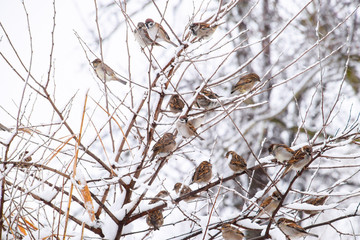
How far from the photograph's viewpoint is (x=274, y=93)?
10.8 metres

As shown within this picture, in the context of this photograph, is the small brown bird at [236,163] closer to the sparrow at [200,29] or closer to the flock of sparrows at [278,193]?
the flock of sparrows at [278,193]

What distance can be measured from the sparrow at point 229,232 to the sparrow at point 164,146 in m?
0.74

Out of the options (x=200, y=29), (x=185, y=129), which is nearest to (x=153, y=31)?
(x=200, y=29)

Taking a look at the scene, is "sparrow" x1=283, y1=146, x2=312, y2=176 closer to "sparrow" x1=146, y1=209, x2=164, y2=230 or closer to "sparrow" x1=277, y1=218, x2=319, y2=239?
"sparrow" x1=277, y1=218, x2=319, y2=239

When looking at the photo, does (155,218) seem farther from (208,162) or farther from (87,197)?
(87,197)

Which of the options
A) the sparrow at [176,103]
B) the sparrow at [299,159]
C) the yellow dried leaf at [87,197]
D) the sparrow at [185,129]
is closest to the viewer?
the yellow dried leaf at [87,197]

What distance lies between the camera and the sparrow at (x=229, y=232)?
318 centimetres

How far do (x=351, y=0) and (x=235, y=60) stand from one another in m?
3.10

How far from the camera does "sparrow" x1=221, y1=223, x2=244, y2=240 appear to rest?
318 cm

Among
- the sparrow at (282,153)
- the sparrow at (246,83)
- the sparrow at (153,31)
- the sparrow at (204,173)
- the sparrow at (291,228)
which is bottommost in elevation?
the sparrow at (291,228)

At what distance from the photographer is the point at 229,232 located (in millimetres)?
3305

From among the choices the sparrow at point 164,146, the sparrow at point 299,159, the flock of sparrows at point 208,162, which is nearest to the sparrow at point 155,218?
the flock of sparrows at point 208,162

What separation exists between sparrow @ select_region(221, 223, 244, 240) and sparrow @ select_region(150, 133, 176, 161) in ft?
2.44

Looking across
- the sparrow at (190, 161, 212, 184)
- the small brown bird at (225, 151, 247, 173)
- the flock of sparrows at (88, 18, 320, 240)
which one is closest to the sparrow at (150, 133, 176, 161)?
the flock of sparrows at (88, 18, 320, 240)
